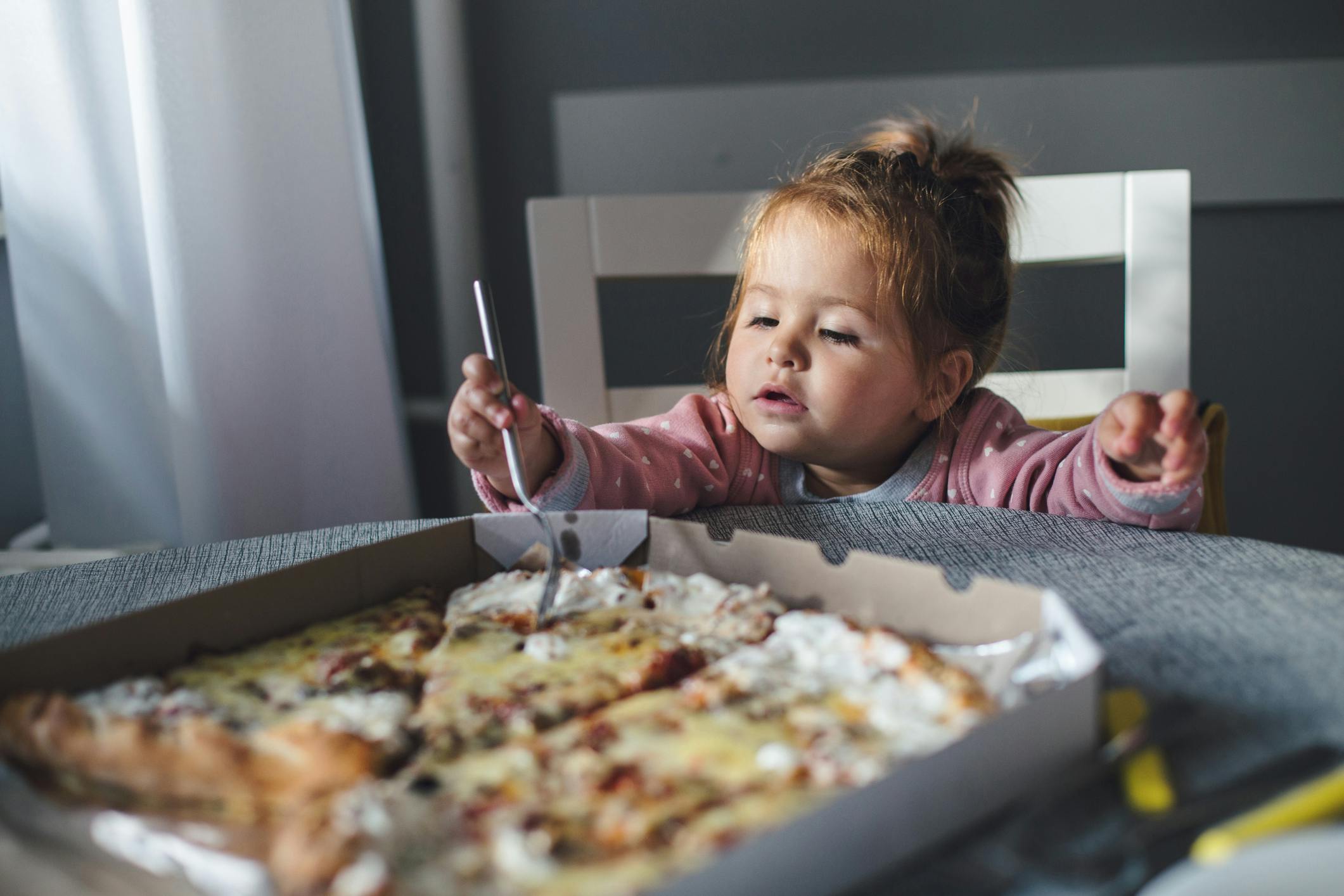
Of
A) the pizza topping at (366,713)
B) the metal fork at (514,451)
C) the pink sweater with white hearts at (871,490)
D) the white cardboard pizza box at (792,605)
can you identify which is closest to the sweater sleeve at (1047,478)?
the pink sweater with white hearts at (871,490)

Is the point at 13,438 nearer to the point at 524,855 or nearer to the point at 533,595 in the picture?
the point at 533,595

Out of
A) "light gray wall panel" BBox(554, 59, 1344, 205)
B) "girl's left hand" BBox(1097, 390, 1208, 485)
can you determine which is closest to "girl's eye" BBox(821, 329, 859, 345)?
"girl's left hand" BBox(1097, 390, 1208, 485)

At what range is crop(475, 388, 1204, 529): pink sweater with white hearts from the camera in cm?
74

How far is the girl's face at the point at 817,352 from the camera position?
2.96 ft

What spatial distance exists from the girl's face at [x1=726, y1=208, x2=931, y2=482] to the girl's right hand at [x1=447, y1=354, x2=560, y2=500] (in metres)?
0.22

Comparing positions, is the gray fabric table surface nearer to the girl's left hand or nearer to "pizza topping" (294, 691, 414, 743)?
the girl's left hand

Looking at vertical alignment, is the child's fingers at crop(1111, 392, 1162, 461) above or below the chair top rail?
below

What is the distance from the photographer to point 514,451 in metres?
0.65

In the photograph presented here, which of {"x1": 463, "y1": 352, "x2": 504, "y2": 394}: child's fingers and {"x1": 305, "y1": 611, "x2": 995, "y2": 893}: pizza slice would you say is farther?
{"x1": 463, "y1": 352, "x2": 504, "y2": 394}: child's fingers

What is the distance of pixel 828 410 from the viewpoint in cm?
91

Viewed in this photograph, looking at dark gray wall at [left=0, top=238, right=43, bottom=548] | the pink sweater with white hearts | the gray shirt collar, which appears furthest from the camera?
dark gray wall at [left=0, top=238, right=43, bottom=548]

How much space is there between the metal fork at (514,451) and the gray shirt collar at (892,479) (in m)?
0.37

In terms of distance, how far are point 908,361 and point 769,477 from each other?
18cm

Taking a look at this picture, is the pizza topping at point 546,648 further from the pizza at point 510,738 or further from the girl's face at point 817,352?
the girl's face at point 817,352
